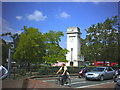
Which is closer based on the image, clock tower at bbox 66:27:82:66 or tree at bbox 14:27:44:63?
tree at bbox 14:27:44:63

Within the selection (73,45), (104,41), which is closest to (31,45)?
(104,41)

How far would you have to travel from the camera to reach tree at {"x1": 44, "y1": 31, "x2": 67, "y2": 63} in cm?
2792

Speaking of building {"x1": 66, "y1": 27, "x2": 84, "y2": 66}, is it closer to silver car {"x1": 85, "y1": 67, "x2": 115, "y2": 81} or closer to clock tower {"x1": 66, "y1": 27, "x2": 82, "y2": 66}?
clock tower {"x1": 66, "y1": 27, "x2": 82, "y2": 66}

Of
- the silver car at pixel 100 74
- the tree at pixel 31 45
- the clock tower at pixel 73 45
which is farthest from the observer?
the clock tower at pixel 73 45

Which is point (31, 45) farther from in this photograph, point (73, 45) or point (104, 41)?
point (73, 45)

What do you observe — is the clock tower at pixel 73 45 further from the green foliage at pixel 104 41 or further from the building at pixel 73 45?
the green foliage at pixel 104 41

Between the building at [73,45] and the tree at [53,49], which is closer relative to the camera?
the tree at [53,49]

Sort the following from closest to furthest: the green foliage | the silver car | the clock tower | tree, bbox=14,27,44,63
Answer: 1. the silver car
2. tree, bbox=14,27,44,63
3. the green foliage
4. the clock tower

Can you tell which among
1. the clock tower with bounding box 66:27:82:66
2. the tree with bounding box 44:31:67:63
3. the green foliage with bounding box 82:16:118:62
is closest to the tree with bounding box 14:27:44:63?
the tree with bounding box 44:31:67:63

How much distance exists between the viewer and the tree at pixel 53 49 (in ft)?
91.6

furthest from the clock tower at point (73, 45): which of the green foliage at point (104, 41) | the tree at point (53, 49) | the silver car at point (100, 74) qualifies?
the silver car at point (100, 74)

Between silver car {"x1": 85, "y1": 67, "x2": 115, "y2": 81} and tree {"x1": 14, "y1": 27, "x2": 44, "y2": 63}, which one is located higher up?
tree {"x1": 14, "y1": 27, "x2": 44, "y2": 63}

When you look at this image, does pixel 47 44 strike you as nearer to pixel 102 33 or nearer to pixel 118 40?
pixel 102 33

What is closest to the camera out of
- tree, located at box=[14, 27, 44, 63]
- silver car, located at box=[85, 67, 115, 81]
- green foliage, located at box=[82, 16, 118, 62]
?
silver car, located at box=[85, 67, 115, 81]
